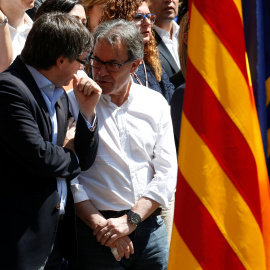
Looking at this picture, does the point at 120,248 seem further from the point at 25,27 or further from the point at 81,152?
the point at 25,27

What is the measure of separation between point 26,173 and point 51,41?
67 cm

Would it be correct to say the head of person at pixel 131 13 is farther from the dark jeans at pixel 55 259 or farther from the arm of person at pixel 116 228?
the dark jeans at pixel 55 259

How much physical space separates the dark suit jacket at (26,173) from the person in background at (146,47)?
4.32ft

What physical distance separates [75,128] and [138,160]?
0.45 meters

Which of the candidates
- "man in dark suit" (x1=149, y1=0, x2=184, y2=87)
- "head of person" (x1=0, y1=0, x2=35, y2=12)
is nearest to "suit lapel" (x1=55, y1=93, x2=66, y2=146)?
"head of person" (x1=0, y1=0, x2=35, y2=12)

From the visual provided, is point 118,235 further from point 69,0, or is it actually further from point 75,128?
point 69,0

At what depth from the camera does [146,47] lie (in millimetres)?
4539

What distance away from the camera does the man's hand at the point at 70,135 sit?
325 centimetres

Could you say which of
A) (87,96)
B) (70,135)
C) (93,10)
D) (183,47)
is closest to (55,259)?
(70,135)

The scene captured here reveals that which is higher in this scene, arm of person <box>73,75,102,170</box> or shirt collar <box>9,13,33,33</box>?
shirt collar <box>9,13,33,33</box>

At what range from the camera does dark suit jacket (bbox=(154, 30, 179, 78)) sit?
479 centimetres

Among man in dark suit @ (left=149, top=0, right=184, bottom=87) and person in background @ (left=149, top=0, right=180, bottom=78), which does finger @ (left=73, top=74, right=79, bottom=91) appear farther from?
person in background @ (left=149, top=0, right=180, bottom=78)

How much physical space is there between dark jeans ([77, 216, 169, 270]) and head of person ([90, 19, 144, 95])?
791mm

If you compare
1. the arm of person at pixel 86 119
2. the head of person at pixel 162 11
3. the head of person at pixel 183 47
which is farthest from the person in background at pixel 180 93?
the head of person at pixel 162 11
